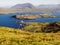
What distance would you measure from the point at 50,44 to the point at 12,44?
3.91m

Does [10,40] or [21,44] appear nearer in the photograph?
[21,44]

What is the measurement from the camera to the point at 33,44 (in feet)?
57.1

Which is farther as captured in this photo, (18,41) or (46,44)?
(18,41)

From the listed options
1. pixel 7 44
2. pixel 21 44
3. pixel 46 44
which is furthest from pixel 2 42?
pixel 46 44

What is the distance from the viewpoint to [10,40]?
1889 centimetres

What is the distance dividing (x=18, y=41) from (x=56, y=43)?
4.11 meters

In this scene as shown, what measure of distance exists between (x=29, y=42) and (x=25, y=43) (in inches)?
26.1

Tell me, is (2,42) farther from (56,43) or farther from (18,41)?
(56,43)

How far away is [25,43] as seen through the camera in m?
17.6

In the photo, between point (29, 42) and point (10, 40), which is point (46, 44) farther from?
point (10, 40)

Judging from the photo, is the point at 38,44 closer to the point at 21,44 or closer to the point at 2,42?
the point at 21,44

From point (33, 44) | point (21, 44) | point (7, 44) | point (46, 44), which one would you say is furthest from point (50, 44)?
point (7, 44)

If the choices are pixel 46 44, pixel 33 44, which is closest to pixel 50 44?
pixel 46 44

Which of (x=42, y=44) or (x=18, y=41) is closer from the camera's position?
(x=42, y=44)
